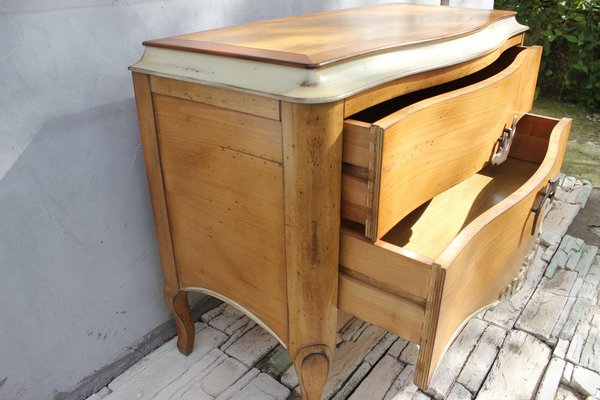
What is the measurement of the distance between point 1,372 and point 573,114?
3.75m

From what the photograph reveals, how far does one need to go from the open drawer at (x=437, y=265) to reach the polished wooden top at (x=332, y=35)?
1.07 feet

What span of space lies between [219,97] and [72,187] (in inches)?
17.4

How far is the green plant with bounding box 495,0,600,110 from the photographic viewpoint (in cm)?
369

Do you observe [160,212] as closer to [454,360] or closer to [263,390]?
[263,390]

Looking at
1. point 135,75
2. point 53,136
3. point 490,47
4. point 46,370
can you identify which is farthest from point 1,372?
point 490,47

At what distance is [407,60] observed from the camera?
95 cm

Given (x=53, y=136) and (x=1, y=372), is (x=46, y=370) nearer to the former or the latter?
(x=1, y=372)

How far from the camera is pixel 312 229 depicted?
886 millimetres

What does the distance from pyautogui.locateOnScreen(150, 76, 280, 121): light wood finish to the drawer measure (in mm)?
133

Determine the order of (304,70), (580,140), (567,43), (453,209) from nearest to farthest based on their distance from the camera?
(304,70), (453,209), (580,140), (567,43)

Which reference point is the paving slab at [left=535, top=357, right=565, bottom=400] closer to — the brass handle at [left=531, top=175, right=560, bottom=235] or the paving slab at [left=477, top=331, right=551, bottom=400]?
the paving slab at [left=477, top=331, right=551, bottom=400]

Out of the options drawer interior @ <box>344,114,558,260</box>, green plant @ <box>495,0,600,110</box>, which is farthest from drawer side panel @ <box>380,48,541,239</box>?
green plant @ <box>495,0,600,110</box>

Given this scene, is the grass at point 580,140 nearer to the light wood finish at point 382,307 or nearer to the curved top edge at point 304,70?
the curved top edge at point 304,70

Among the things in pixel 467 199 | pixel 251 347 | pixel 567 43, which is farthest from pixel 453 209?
pixel 567 43
